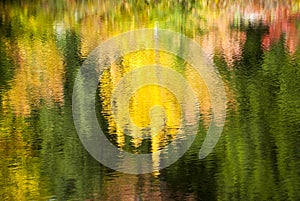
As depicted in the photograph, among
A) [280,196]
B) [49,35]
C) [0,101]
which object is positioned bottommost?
[280,196]

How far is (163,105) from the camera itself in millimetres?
9195

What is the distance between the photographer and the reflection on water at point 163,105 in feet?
21.6

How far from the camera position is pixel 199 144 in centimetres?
771

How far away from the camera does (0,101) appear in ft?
31.4

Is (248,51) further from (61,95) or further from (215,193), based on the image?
(215,193)

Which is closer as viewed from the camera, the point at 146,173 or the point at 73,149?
the point at 146,173

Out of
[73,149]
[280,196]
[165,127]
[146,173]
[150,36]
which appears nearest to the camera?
[280,196]

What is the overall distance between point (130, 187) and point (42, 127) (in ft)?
6.92

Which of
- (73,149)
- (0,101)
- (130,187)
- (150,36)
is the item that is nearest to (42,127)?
(73,149)

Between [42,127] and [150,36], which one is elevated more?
[150,36]

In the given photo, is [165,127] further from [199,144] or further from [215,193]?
[215,193]

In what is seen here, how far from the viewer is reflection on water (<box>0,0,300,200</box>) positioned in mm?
6570

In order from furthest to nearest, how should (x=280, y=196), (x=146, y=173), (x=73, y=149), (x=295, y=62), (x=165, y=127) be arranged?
(x=295, y=62) < (x=165, y=127) < (x=73, y=149) < (x=146, y=173) < (x=280, y=196)

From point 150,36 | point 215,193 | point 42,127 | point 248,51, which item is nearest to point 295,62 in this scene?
point 248,51
